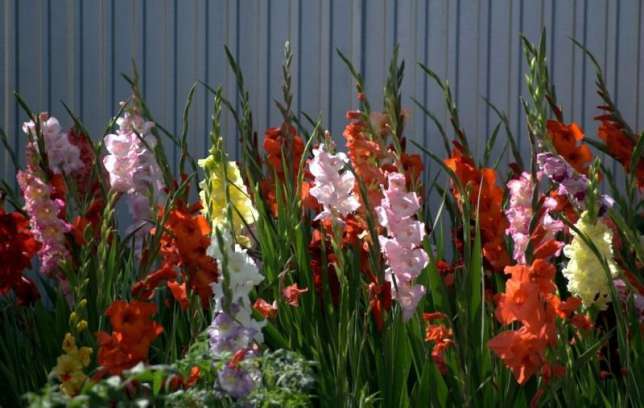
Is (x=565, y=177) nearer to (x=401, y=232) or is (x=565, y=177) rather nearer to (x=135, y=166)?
(x=401, y=232)

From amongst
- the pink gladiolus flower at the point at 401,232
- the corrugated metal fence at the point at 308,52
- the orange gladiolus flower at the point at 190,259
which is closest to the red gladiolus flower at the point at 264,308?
the orange gladiolus flower at the point at 190,259

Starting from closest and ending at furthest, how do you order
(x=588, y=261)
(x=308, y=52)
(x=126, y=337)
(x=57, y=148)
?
(x=126, y=337)
(x=588, y=261)
(x=57, y=148)
(x=308, y=52)

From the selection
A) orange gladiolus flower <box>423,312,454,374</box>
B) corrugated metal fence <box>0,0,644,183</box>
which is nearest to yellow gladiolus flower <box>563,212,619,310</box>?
orange gladiolus flower <box>423,312,454,374</box>

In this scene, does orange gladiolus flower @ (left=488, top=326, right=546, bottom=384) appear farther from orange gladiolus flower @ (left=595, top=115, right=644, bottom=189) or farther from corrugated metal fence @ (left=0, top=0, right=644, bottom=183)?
corrugated metal fence @ (left=0, top=0, right=644, bottom=183)

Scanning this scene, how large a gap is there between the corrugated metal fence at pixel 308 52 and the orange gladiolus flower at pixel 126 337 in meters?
3.09

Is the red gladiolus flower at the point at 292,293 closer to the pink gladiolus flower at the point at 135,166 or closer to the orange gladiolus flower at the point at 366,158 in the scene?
the orange gladiolus flower at the point at 366,158

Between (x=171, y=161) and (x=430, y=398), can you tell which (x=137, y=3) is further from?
(x=430, y=398)

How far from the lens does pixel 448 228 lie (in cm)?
520

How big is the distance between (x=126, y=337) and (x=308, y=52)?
3.19 metres

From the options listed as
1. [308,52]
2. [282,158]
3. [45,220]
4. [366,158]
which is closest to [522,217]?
[366,158]

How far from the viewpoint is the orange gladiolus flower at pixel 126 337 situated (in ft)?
6.77

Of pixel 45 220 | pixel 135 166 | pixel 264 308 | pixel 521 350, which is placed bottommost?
pixel 521 350

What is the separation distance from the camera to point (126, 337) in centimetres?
208

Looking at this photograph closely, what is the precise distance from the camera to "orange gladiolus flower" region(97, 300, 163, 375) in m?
2.06
